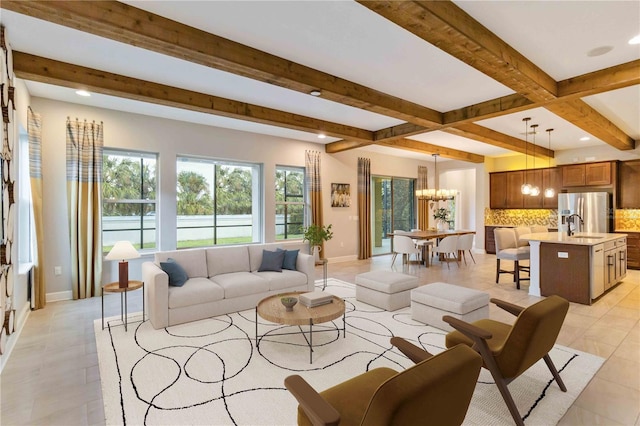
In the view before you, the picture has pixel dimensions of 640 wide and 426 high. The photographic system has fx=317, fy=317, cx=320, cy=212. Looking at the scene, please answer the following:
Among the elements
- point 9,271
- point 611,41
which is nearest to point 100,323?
point 9,271

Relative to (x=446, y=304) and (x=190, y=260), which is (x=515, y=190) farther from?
(x=190, y=260)

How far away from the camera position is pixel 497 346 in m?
2.17

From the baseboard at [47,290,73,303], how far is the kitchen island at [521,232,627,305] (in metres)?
7.11

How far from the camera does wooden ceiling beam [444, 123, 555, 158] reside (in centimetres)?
579

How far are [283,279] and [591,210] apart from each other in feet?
25.0

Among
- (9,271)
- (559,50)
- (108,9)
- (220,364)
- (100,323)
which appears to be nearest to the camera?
(108,9)

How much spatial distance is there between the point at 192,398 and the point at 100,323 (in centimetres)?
224

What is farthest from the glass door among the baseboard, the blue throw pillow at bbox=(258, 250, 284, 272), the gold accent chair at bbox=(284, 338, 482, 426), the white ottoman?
the gold accent chair at bbox=(284, 338, 482, 426)

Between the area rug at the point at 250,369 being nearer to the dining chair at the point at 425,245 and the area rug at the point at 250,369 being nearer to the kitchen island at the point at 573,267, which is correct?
the kitchen island at the point at 573,267

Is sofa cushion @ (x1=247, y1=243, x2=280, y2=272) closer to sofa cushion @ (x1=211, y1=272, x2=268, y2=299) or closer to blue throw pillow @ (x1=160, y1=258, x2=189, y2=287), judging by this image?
sofa cushion @ (x1=211, y1=272, x2=268, y2=299)

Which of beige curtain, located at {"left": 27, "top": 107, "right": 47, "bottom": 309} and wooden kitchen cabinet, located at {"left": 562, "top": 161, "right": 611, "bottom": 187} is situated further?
wooden kitchen cabinet, located at {"left": 562, "top": 161, "right": 611, "bottom": 187}

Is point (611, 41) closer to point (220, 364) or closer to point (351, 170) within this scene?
point (220, 364)

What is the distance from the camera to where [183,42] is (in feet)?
9.02

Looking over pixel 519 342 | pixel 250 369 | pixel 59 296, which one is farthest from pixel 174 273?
pixel 519 342
